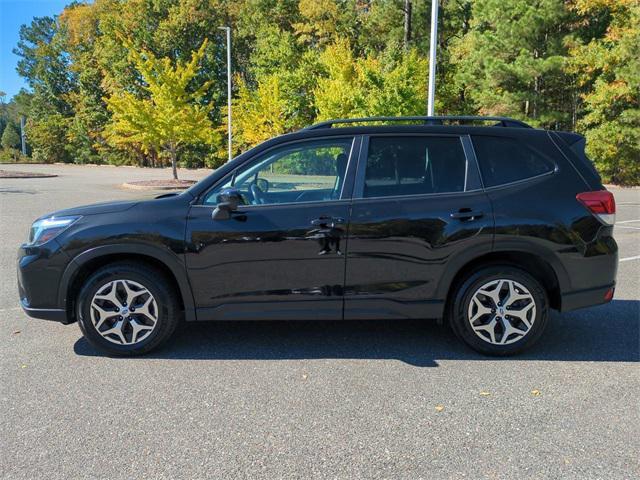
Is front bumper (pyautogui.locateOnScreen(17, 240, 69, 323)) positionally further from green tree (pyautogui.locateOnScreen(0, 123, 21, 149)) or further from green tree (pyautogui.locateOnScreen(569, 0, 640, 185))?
green tree (pyautogui.locateOnScreen(0, 123, 21, 149))

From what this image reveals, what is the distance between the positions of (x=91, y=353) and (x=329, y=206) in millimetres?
2288

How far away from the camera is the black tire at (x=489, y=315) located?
4203mm

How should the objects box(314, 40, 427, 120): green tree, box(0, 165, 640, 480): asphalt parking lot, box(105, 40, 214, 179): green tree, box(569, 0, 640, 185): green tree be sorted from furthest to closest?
box(105, 40, 214, 179): green tree, box(569, 0, 640, 185): green tree, box(314, 40, 427, 120): green tree, box(0, 165, 640, 480): asphalt parking lot

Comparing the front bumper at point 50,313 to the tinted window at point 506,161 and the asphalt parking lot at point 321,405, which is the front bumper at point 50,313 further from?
the tinted window at point 506,161

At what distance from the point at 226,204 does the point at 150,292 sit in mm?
922

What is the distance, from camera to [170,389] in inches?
145

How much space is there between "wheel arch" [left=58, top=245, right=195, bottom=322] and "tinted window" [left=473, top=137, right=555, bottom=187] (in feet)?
8.25

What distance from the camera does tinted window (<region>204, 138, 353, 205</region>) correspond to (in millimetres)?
4230

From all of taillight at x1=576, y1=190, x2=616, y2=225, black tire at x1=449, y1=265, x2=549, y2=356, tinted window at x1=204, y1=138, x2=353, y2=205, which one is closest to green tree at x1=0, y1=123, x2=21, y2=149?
tinted window at x1=204, y1=138, x2=353, y2=205

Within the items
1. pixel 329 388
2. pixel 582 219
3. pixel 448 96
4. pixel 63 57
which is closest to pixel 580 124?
pixel 448 96

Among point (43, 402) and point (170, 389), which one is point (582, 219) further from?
point (43, 402)

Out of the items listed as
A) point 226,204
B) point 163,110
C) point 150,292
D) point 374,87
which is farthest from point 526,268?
point 163,110

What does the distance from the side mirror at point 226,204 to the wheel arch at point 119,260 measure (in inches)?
18.9

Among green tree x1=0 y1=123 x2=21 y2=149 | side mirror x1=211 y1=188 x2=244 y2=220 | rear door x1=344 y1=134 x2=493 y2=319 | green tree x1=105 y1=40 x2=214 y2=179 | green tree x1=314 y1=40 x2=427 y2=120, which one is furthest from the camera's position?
green tree x1=0 y1=123 x2=21 y2=149
